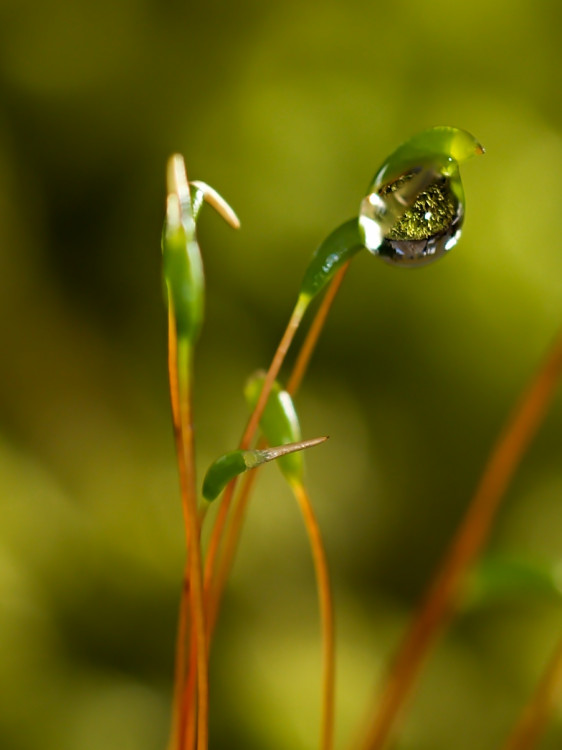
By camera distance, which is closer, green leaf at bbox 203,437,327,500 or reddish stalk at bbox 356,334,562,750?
green leaf at bbox 203,437,327,500

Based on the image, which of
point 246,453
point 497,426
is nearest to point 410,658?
point 246,453

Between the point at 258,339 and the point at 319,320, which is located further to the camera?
the point at 258,339

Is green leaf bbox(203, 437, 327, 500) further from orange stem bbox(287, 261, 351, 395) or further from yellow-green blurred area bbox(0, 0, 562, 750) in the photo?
yellow-green blurred area bbox(0, 0, 562, 750)

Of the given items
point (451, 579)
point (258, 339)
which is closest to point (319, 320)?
point (451, 579)

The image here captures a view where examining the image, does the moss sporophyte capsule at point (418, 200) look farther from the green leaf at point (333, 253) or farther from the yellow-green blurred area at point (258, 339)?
the yellow-green blurred area at point (258, 339)

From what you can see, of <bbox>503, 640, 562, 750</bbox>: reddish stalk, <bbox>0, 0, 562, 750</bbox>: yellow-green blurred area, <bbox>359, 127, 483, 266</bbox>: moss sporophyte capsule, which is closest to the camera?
<bbox>359, 127, 483, 266</bbox>: moss sporophyte capsule

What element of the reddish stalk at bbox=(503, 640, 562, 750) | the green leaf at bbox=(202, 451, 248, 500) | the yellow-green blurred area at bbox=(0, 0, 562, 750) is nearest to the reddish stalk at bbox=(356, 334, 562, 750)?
the reddish stalk at bbox=(503, 640, 562, 750)

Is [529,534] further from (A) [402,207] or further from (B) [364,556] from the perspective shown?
(A) [402,207]

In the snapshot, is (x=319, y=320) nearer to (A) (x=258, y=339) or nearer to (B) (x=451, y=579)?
(B) (x=451, y=579)
